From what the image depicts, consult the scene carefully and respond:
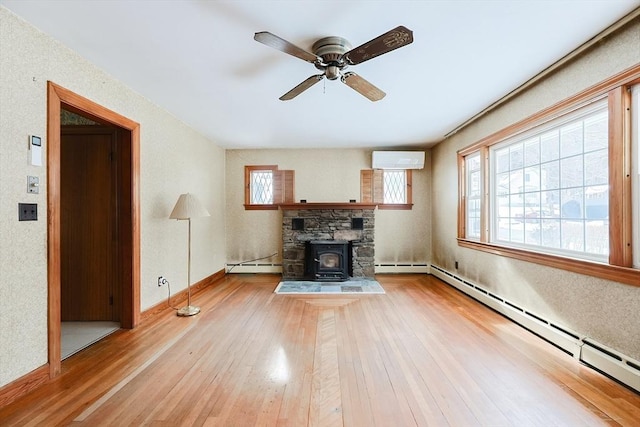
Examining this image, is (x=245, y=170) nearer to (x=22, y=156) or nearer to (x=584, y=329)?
(x=22, y=156)

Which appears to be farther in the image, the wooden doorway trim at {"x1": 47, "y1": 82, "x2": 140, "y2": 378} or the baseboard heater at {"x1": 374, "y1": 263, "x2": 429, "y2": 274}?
the baseboard heater at {"x1": 374, "y1": 263, "x2": 429, "y2": 274}

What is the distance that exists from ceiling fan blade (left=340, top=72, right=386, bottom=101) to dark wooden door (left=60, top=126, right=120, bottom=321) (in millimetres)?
2475

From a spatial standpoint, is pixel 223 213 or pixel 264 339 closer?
pixel 264 339

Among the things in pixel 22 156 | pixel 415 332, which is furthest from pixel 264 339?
pixel 22 156

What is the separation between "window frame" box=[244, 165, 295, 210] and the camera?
544 centimetres

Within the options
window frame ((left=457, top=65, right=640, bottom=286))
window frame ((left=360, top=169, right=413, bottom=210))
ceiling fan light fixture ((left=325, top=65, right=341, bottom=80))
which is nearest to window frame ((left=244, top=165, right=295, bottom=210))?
window frame ((left=360, top=169, right=413, bottom=210))

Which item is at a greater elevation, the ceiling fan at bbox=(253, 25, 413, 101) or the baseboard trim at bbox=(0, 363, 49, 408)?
the ceiling fan at bbox=(253, 25, 413, 101)

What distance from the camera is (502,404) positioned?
1.75 m

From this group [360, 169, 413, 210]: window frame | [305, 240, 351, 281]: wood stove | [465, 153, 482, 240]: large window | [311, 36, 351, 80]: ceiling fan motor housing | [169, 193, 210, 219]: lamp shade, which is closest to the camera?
[311, 36, 351, 80]: ceiling fan motor housing

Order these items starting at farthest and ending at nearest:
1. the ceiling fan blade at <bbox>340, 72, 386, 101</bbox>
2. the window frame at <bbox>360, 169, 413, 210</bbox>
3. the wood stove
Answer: the window frame at <bbox>360, 169, 413, 210</bbox> → the wood stove → the ceiling fan blade at <bbox>340, 72, 386, 101</bbox>

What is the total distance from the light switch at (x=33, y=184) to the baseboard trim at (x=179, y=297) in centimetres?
162

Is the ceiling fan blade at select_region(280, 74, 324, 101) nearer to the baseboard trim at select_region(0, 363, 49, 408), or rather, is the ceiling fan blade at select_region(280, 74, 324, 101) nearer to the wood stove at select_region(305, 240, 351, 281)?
the baseboard trim at select_region(0, 363, 49, 408)

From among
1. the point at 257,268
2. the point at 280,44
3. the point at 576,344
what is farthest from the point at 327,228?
the point at 280,44

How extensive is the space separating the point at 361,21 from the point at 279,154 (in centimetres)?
374
